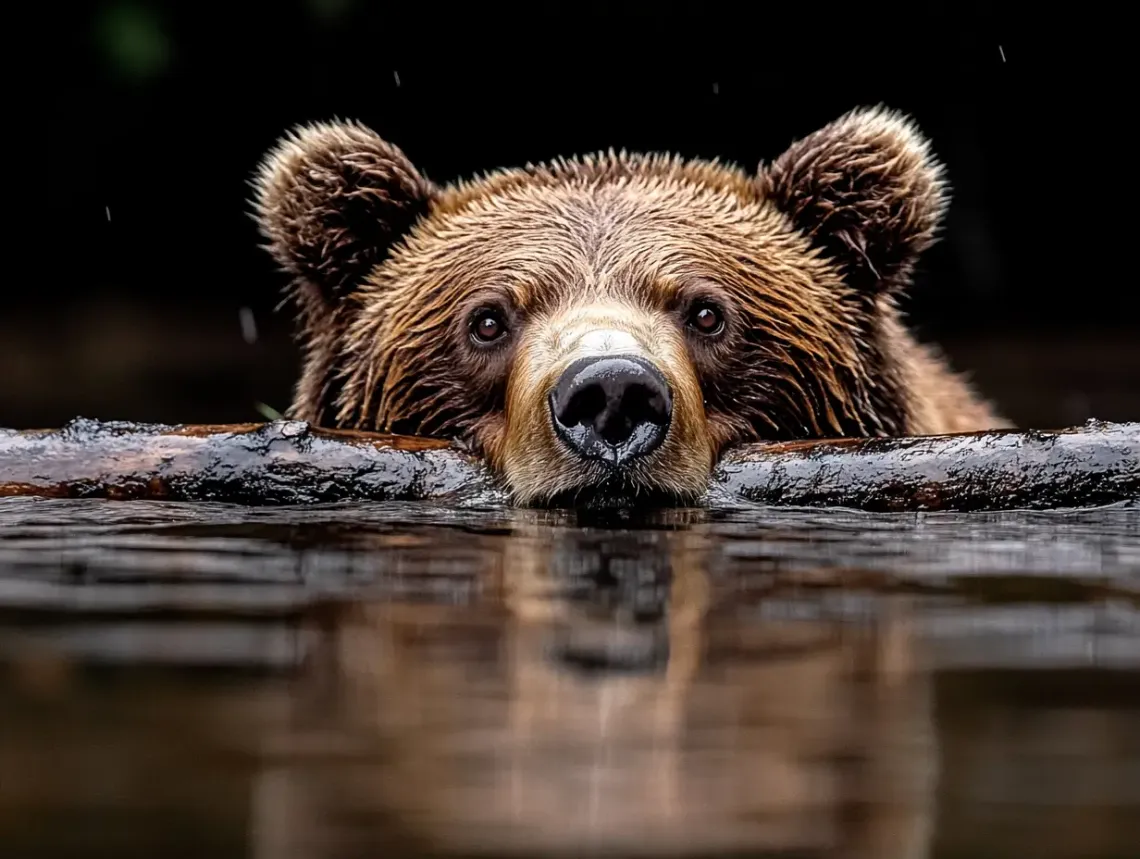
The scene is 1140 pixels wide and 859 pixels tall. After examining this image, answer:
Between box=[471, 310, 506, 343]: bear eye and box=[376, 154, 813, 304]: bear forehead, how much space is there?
98 millimetres

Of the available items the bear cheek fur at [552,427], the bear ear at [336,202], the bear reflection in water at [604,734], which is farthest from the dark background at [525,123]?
the bear reflection in water at [604,734]

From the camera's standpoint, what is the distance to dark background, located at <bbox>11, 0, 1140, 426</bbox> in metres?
17.8

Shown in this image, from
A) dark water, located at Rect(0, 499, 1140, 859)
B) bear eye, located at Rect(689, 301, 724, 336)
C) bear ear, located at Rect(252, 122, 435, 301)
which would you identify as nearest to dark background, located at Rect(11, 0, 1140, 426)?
bear ear, located at Rect(252, 122, 435, 301)

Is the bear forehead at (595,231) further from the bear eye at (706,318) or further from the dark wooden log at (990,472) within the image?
the dark wooden log at (990,472)

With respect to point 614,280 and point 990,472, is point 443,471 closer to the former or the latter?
point 614,280

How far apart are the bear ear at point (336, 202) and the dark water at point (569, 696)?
222cm

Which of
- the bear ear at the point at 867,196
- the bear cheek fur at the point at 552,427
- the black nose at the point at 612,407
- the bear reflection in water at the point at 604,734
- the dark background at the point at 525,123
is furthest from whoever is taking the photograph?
the dark background at the point at 525,123

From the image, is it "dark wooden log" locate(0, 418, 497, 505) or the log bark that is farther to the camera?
"dark wooden log" locate(0, 418, 497, 505)

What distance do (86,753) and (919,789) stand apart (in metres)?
0.98

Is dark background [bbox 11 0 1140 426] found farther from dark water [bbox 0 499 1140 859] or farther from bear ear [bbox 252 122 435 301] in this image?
dark water [bbox 0 499 1140 859]

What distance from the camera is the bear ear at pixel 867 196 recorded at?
6.35 m

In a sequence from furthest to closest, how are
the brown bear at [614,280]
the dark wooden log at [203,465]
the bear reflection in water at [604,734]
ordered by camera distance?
the brown bear at [614,280] → the dark wooden log at [203,465] → the bear reflection in water at [604,734]

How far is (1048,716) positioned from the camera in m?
2.53

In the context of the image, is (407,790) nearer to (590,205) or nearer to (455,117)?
(590,205)
